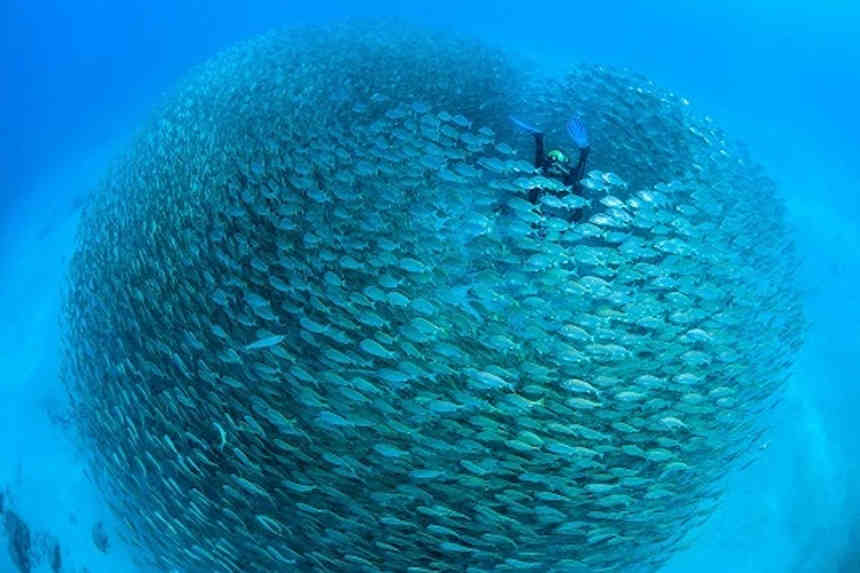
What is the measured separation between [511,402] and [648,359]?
5.76 ft

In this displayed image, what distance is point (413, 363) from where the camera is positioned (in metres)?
5.82

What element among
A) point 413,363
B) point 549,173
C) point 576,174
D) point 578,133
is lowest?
point 413,363

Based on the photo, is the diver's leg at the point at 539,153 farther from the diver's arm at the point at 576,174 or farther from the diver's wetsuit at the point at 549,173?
the diver's arm at the point at 576,174

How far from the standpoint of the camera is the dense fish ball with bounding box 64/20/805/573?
560 cm

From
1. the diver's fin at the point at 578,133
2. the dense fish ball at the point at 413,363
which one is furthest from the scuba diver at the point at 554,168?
the diver's fin at the point at 578,133

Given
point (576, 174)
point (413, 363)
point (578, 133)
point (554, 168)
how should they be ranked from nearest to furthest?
point (413, 363) < point (578, 133) < point (576, 174) < point (554, 168)

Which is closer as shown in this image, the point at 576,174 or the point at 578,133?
the point at 578,133

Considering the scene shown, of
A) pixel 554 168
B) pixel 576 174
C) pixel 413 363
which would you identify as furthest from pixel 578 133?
pixel 413 363

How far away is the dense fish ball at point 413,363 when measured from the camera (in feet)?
18.4

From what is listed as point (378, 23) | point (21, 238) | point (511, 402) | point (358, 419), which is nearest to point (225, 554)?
point (358, 419)

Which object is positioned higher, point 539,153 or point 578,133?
point 539,153

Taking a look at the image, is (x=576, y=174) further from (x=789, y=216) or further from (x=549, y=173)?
(x=789, y=216)

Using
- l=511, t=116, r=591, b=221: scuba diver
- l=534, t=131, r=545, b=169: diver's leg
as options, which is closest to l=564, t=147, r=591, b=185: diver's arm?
l=511, t=116, r=591, b=221: scuba diver

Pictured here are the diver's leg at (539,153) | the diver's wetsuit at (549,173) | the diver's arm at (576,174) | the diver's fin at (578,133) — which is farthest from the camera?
the diver's leg at (539,153)
